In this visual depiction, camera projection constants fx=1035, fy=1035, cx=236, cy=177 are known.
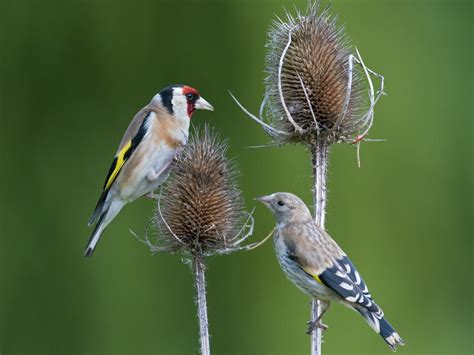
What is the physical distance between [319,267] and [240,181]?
4820mm

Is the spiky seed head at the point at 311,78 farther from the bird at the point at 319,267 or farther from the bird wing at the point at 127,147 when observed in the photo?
the bird wing at the point at 127,147

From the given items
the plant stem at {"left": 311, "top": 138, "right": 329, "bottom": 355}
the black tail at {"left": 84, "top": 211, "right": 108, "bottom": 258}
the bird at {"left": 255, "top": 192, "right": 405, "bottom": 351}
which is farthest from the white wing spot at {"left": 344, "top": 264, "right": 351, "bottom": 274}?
the black tail at {"left": 84, "top": 211, "right": 108, "bottom": 258}

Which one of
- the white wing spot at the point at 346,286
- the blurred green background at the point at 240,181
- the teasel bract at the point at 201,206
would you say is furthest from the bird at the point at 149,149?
the blurred green background at the point at 240,181

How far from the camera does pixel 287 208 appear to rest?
689 centimetres

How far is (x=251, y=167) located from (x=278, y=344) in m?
1.96

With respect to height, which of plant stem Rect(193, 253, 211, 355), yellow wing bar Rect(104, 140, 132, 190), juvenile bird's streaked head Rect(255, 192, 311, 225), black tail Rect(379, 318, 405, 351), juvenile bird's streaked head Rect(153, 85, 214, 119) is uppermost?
juvenile bird's streaked head Rect(153, 85, 214, 119)

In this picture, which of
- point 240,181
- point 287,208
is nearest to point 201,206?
point 287,208

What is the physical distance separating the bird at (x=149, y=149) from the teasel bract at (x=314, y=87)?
922mm

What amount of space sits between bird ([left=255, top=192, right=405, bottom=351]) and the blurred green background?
12.1ft

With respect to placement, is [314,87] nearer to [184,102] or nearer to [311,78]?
[311,78]

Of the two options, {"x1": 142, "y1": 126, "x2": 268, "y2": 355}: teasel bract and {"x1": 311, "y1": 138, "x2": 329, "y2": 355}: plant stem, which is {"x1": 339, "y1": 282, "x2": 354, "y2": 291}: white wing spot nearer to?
{"x1": 311, "y1": 138, "x2": 329, "y2": 355}: plant stem

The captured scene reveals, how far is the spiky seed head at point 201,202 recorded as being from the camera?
21.7 feet

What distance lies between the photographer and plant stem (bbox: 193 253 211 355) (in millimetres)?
5863

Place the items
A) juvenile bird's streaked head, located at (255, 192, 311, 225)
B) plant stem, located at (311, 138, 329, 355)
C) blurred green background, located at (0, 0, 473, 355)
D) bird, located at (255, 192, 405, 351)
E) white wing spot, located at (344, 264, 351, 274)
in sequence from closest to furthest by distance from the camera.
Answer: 1. plant stem, located at (311, 138, 329, 355)
2. bird, located at (255, 192, 405, 351)
3. white wing spot, located at (344, 264, 351, 274)
4. juvenile bird's streaked head, located at (255, 192, 311, 225)
5. blurred green background, located at (0, 0, 473, 355)
